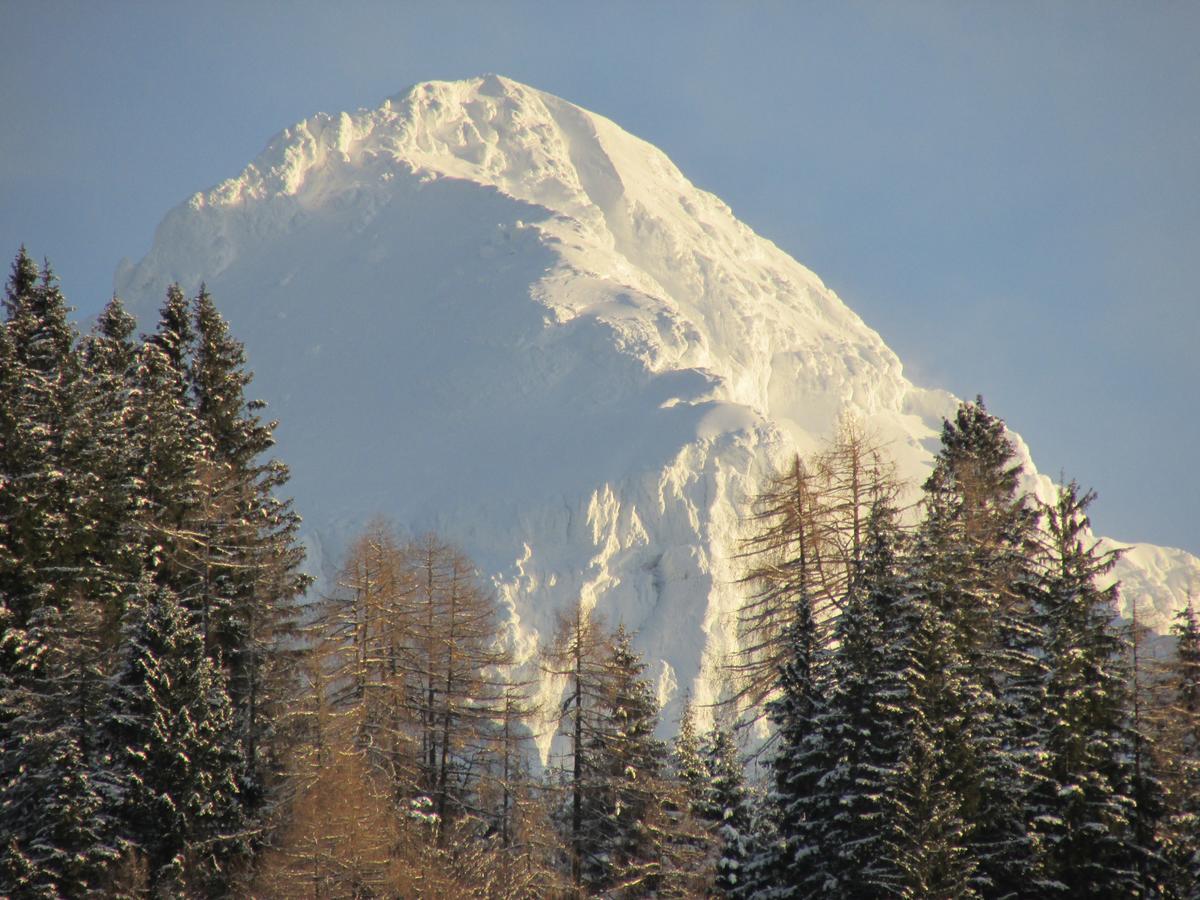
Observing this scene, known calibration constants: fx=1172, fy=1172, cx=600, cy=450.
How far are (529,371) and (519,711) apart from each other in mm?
103142

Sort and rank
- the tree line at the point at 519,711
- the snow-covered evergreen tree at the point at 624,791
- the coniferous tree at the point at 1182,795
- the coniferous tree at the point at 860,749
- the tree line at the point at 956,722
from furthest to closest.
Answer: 1. the snow-covered evergreen tree at the point at 624,791
2. the coniferous tree at the point at 1182,795
3. the tree line at the point at 519,711
4. the tree line at the point at 956,722
5. the coniferous tree at the point at 860,749

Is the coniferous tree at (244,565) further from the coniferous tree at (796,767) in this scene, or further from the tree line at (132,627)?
the coniferous tree at (796,767)

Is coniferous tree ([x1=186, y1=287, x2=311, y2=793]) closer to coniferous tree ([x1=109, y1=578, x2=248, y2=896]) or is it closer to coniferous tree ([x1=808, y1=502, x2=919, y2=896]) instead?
coniferous tree ([x1=109, y1=578, x2=248, y2=896])

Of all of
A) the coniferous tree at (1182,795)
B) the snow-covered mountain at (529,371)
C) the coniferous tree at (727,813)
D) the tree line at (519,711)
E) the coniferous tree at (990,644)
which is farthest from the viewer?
the snow-covered mountain at (529,371)

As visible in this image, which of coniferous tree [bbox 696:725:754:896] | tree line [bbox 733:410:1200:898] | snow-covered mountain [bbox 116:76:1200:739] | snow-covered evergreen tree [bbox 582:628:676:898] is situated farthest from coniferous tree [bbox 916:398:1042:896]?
snow-covered mountain [bbox 116:76:1200:739]

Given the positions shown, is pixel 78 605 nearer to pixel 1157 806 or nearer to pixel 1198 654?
pixel 1157 806

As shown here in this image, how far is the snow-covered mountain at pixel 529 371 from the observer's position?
117 meters

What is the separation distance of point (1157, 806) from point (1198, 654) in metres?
7.08

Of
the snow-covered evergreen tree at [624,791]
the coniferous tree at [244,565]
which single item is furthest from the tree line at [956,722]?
the coniferous tree at [244,565]

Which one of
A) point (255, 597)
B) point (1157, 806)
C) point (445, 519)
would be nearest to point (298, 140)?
point (445, 519)

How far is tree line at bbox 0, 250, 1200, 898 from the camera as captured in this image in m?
27.4

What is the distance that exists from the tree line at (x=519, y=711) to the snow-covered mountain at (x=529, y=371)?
185ft

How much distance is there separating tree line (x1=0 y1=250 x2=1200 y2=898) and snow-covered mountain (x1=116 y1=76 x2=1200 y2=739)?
5641cm

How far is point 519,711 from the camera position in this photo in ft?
124
